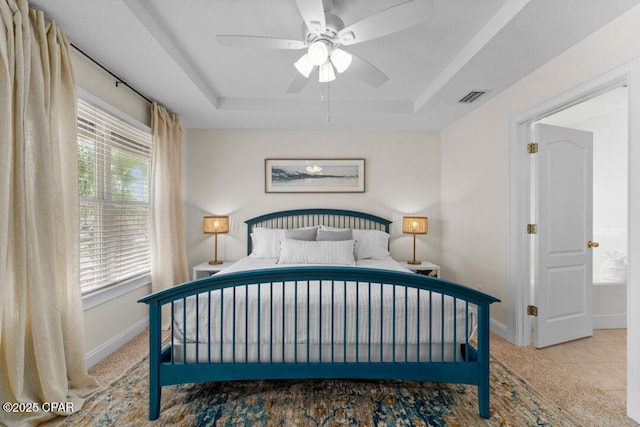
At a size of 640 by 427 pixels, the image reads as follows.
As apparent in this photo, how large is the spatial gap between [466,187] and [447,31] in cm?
193

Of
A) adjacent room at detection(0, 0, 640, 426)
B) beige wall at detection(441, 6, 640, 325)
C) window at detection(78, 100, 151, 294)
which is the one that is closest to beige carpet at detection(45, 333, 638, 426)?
adjacent room at detection(0, 0, 640, 426)

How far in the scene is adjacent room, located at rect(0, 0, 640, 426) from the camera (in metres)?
1.78

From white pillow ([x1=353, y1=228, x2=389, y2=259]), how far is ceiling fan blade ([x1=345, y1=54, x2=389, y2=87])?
197 centimetres

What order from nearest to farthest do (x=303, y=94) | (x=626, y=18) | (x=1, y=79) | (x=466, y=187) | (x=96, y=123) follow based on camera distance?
(x=1, y=79), (x=626, y=18), (x=96, y=123), (x=303, y=94), (x=466, y=187)

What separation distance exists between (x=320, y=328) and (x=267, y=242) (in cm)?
204

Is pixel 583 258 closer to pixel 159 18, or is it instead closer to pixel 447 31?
pixel 447 31

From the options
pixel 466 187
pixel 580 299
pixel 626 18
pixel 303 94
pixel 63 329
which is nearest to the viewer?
pixel 626 18

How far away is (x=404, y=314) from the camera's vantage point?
6.33ft

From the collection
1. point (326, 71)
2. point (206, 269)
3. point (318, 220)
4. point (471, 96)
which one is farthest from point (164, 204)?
point (471, 96)

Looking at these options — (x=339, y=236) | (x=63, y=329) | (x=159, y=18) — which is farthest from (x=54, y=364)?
(x=339, y=236)

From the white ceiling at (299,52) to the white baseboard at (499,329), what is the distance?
89.1 inches

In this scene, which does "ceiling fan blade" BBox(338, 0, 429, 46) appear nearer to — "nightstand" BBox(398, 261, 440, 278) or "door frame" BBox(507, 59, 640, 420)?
"door frame" BBox(507, 59, 640, 420)

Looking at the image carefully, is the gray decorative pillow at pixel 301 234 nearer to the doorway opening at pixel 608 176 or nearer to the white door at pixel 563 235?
the white door at pixel 563 235

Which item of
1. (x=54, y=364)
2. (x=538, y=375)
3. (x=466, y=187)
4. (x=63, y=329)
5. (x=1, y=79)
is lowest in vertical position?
(x=538, y=375)
